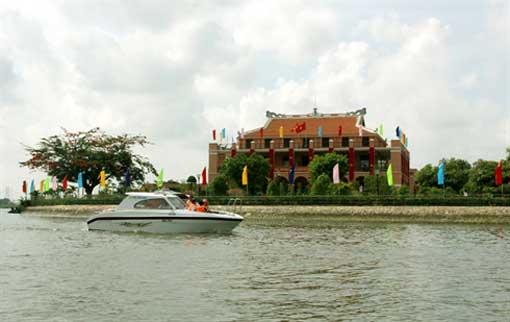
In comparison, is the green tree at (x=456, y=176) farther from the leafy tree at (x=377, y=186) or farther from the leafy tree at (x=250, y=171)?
the leafy tree at (x=250, y=171)

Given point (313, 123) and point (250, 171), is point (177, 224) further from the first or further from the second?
point (313, 123)

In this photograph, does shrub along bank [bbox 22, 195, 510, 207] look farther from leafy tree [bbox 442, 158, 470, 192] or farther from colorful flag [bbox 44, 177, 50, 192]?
leafy tree [bbox 442, 158, 470, 192]

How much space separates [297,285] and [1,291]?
6.57 metres

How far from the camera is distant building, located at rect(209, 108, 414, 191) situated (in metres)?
82.4

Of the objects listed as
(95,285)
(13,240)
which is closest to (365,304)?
(95,285)

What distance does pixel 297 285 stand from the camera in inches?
→ 549

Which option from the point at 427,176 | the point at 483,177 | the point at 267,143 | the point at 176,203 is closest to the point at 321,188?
the point at 176,203

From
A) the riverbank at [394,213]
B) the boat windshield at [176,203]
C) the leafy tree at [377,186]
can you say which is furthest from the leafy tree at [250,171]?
the boat windshield at [176,203]

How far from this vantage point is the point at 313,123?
89125 millimetres

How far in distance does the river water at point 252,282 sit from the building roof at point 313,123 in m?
62.9

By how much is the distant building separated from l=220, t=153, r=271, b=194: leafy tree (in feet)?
42.7

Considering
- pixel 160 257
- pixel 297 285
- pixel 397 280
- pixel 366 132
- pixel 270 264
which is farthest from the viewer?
pixel 366 132

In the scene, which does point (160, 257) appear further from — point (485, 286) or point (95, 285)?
point (485, 286)

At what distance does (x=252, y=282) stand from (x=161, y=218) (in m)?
17.1
